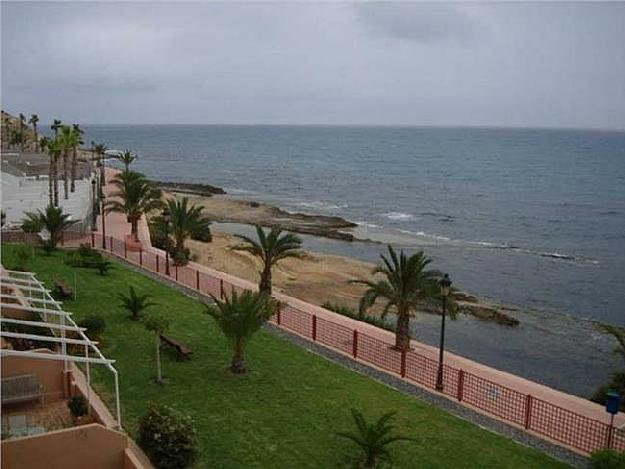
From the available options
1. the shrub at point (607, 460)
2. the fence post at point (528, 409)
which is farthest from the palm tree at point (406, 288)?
the shrub at point (607, 460)

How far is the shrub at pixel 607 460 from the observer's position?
10.1m

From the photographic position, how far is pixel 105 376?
1322 cm

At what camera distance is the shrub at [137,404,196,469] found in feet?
31.4

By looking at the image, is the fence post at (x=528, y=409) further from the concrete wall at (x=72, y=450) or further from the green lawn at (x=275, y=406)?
the concrete wall at (x=72, y=450)

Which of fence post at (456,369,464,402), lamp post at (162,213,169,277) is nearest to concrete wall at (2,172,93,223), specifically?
lamp post at (162,213,169,277)

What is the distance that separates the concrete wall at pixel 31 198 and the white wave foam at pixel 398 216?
2971cm

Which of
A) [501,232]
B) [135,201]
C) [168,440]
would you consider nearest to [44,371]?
[168,440]

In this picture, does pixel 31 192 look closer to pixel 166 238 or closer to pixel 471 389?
pixel 166 238

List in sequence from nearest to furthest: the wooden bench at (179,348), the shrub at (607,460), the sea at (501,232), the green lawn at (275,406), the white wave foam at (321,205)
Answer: the shrub at (607,460) → the green lawn at (275,406) → the wooden bench at (179,348) → the sea at (501,232) → the white wave foam at (321,205)

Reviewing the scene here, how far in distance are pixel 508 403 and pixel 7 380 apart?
33.6 feet

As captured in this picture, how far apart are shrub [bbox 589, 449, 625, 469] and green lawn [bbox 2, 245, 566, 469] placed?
1.15 metres

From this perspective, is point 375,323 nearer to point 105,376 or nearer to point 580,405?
point 580,405

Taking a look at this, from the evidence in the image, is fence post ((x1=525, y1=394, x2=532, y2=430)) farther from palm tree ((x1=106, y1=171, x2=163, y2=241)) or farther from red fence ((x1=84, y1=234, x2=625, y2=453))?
palm tree ((x1=106, y1=171, x2=163, y2=241))

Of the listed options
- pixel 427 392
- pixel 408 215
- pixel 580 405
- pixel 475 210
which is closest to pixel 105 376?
pixel 427 392
